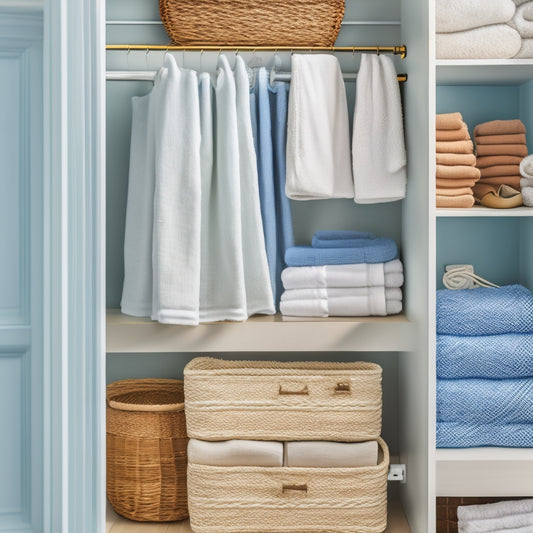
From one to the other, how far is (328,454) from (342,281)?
51 cm

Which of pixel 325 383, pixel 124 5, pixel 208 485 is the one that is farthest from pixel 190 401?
pixel 124 5

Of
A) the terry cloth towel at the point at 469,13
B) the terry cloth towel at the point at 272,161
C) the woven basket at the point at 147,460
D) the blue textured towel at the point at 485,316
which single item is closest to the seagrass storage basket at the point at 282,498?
the woven basket at the point at 147,460

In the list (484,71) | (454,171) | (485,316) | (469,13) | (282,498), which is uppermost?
(469,13)

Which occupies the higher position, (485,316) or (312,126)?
(312,126)

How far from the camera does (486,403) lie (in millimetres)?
1894

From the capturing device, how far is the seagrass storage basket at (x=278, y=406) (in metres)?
1.96

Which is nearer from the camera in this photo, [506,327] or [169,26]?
[506,327]

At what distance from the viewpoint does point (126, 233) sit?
2143mm

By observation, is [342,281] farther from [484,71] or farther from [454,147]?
[484,71]

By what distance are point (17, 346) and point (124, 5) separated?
172 cm

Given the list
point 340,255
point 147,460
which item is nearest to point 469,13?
point 340,255

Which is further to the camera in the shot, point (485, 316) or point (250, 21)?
point (250, 21)

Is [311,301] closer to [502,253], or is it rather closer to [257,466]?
[257,466]

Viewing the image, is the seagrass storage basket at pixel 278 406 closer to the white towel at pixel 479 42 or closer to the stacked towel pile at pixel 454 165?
the stacked towel pile at pixel 454 165
